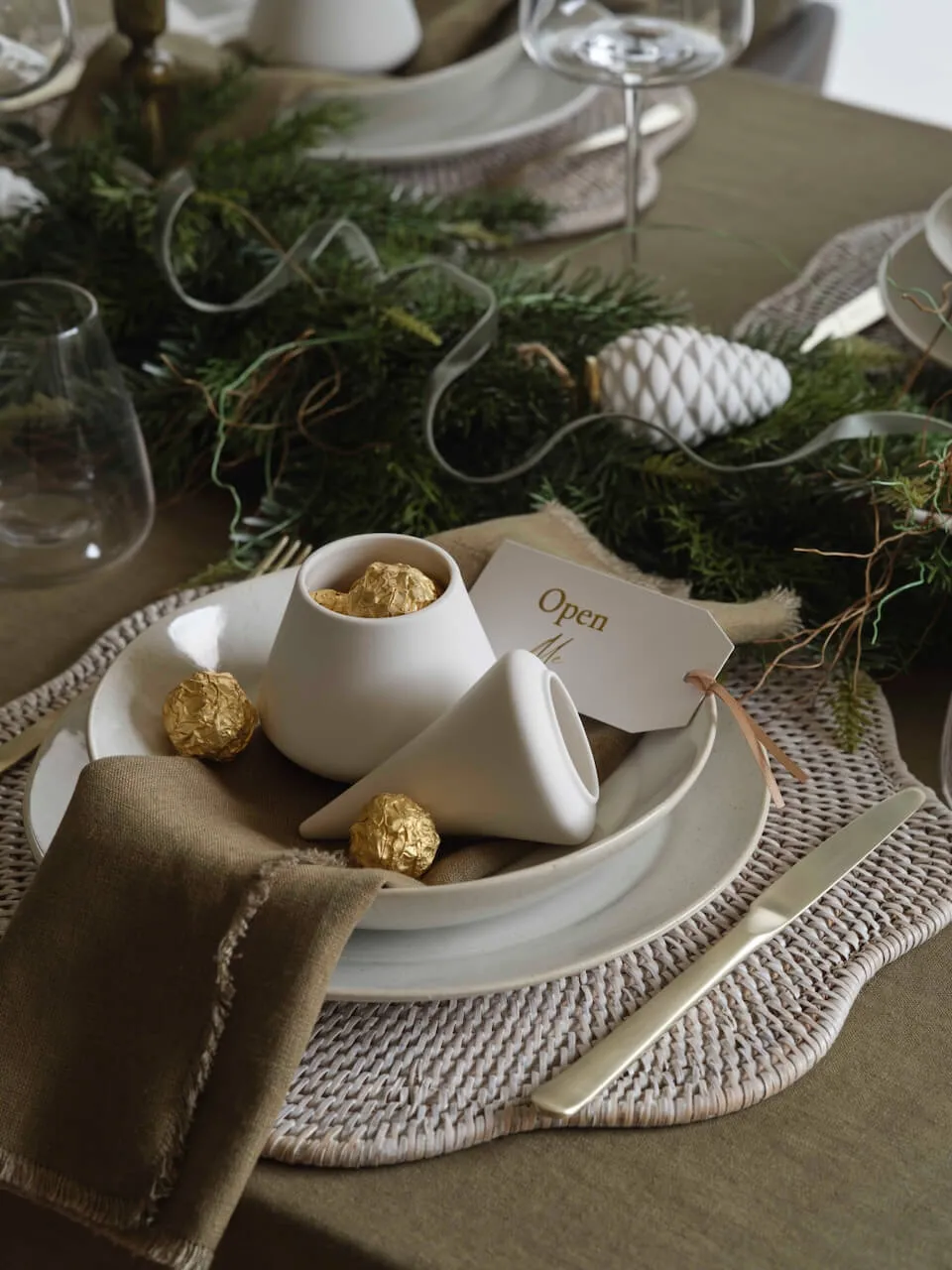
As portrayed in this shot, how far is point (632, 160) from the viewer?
1021 mm

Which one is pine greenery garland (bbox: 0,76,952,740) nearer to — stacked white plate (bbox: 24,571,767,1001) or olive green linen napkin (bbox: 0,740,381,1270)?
stacked white plate (bbox: 24,571,767,1001)

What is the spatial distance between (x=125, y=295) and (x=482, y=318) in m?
0.29

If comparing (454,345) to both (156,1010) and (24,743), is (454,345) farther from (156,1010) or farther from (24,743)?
(156,1010)

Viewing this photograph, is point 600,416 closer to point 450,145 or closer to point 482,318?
point 482,318

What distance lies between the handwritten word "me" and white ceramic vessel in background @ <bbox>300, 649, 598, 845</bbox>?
0.10 meters

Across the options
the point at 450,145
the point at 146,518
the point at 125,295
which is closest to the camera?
the point at 146,518

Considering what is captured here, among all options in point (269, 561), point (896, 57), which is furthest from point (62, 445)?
point (896, 57)

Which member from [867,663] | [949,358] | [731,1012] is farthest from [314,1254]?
[949,358]

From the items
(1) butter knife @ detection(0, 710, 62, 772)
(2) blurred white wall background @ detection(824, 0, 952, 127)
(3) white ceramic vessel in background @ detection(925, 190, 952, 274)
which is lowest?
(2) blurred white wall background @ detection(824, 0, 952, 127)

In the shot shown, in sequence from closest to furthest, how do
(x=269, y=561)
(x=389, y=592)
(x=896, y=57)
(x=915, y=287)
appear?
(x=389, y=592), (x=269, y=561), (x=915, y=287), (x=896, y=57)

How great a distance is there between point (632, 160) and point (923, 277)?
23cm

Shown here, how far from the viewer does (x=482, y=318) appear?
0.82 meters

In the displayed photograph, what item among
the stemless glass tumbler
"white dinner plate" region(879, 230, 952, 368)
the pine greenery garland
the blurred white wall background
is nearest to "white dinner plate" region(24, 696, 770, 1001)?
the pine greenery garland

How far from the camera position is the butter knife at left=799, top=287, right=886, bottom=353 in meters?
0.98
